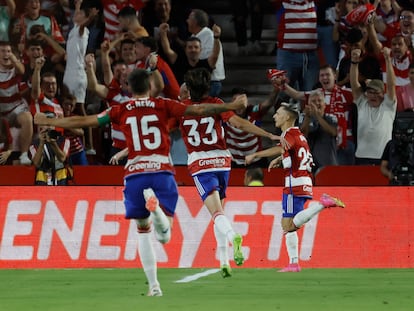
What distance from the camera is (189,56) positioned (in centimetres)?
1800

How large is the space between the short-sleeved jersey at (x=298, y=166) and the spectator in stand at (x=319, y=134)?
312 cm

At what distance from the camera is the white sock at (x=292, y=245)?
1370 centimetres

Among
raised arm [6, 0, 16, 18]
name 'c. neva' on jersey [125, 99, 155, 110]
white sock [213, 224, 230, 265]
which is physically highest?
raised arm [6, 0, 16, 18]

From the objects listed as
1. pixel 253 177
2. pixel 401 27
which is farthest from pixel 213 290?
pixel 401 27

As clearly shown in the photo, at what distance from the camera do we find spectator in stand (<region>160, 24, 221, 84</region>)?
17.8 metres

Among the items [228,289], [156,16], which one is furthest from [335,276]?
[156,16]

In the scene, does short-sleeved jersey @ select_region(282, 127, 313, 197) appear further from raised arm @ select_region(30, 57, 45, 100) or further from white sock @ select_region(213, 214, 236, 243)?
raised arm @ select_region(30, 57, 45, 100)

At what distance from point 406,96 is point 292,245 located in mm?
4886

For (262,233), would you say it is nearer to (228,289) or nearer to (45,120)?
(228,289)

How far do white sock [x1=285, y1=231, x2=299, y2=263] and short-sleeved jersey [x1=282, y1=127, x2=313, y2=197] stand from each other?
0.51m

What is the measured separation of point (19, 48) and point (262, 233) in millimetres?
5884

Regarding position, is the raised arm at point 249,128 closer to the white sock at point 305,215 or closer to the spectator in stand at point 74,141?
the white sock at point 305,215

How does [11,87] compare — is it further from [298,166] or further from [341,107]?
[298,166]

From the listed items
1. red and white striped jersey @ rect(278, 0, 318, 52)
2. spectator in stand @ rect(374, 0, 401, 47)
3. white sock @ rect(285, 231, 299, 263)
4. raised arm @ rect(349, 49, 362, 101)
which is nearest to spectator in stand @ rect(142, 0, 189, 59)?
red and white striped jersey @ rect(278, 0, 318, 52)
